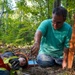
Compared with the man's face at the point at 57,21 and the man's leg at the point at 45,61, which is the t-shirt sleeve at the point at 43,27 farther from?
the man's leg at the point at 45,61

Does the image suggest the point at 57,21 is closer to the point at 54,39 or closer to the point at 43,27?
the point at 43,27

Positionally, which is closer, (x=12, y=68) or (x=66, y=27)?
(x=12, y=68)

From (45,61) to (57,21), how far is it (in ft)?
2.73

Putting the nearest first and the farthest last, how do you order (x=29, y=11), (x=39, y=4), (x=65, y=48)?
(x=65, y=48), (x=29, y=11), (x=39, y=4)

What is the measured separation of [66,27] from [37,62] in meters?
0.91

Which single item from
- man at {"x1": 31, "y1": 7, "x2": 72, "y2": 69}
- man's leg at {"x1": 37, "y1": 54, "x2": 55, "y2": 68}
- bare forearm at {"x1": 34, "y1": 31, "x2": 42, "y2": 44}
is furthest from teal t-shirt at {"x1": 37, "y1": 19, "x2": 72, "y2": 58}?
bare forearm at {"x1": 34, "y1": 31, "x2": 42, "y2": 44}

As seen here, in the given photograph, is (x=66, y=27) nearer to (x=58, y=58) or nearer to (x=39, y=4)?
(x=58, y=58)

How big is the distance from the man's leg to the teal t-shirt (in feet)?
0.35

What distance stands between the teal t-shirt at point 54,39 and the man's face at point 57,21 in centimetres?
12

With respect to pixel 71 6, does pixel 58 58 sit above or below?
below

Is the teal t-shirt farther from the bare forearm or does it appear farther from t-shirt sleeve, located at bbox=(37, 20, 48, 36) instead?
the bare forearm

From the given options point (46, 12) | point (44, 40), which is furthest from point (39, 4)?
point (44, 40)

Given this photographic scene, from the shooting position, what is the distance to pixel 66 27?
196 inches

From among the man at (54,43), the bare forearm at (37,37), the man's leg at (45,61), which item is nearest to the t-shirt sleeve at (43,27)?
the man at (54,43)
